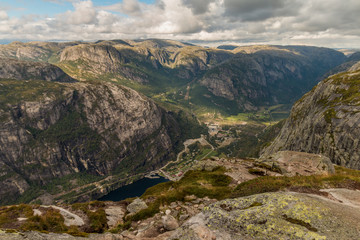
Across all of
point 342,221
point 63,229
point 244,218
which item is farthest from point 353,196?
point 63,229

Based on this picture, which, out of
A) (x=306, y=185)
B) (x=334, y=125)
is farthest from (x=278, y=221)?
(x=334, y=125)

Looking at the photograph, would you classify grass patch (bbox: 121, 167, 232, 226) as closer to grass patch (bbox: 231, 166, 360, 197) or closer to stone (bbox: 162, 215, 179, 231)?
stone (bbox: 162, 215, 179, 231)

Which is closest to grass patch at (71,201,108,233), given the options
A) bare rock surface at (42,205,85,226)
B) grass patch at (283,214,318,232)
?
bare rock surface at (42,205,85,226)

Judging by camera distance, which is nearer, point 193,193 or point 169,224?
point 169,224

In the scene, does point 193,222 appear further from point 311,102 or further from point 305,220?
point 311,102

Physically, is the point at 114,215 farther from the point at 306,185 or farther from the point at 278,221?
the point at 306,185

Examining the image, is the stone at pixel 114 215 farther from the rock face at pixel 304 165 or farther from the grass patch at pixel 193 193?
the rock face at pixel 304 165


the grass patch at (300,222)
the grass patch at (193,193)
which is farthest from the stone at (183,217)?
the grass patch at (300,222)

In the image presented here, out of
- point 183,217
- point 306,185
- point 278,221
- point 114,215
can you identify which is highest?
point 278,221
